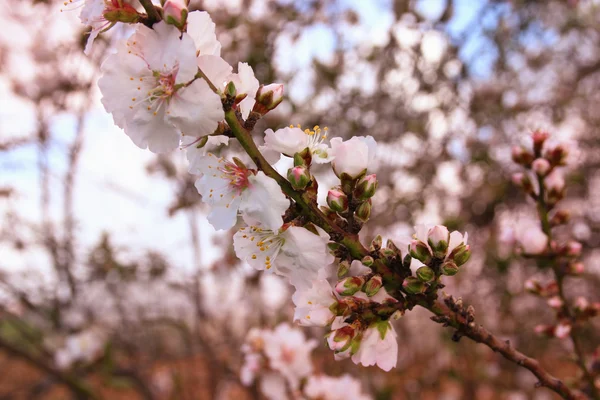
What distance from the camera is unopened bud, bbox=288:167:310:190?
0.74 metres

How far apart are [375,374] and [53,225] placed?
2.82 meters

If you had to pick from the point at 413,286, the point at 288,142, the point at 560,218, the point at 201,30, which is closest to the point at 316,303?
the point at 413,286

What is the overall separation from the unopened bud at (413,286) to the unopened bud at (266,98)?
0.39m

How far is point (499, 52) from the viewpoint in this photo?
3438mm

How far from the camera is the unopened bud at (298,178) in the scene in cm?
74

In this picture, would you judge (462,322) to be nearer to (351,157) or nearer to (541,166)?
(351,157)

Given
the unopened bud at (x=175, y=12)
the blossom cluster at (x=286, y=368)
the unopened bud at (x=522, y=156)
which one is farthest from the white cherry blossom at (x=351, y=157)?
the blossom cluster at (x=286, y=368)

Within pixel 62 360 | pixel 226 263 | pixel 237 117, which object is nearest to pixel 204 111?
pixel 237 117

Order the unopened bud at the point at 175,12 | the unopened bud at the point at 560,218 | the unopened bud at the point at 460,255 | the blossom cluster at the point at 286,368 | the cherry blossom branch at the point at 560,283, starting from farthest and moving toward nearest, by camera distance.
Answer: the blossom cluster at the point at 286,368 → the unopened bud at the point at 560,218 → the cherry blossom branch at the point at 560,283 → the unopened bud at the point at 460,255 → the unopened bud at the point at 175,12

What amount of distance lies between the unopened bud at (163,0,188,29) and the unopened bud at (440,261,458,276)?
0.58m

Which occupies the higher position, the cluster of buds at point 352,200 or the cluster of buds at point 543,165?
the cluster of buds at point 352,200

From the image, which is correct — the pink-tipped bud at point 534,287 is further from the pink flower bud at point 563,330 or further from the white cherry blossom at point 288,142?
the white cherry blossom at point 288,142

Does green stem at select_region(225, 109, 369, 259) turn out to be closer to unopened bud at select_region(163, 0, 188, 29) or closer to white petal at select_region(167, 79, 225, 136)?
white petal at select_region(167, 79, 225, 136)

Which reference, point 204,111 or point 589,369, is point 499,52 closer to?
point 589,369
